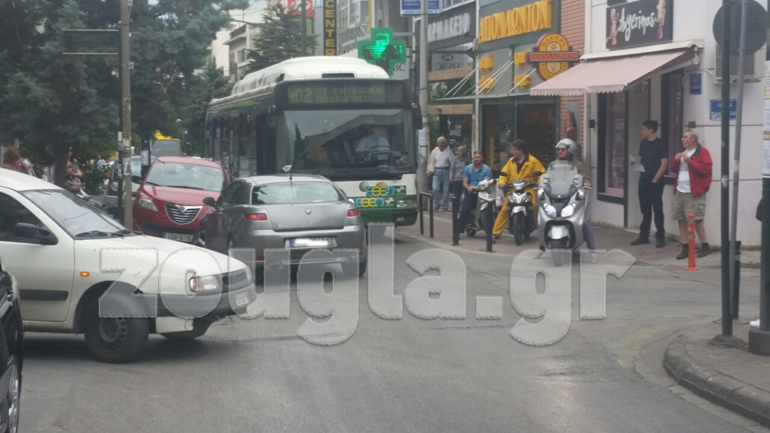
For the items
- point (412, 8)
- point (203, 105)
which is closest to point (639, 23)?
point (412, 8)

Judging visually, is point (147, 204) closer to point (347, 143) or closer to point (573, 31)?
point (347, 143)

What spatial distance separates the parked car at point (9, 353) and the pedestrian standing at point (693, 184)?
1109 centimetres

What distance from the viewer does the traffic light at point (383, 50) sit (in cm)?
2684

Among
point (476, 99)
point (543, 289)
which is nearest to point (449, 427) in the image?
point (543, 289)

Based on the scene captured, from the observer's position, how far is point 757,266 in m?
14.5

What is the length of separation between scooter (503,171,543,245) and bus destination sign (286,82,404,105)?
2747 millimetres

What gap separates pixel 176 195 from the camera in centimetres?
1864

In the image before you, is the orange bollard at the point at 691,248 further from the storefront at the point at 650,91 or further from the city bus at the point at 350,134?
the city bus at the point at 350,134

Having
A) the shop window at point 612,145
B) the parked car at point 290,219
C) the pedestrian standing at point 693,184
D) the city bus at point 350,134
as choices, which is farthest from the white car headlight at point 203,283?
the shop window at point 612,145

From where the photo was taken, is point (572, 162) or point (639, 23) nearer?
point (572, 162)

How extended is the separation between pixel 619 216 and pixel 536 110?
4.97m

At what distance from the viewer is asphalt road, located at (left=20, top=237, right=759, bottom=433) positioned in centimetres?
673

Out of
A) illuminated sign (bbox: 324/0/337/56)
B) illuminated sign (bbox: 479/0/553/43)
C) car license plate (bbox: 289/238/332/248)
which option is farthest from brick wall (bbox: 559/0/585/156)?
illuminated sign (bbox: 324/0/337/56)

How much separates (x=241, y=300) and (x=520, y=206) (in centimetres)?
905
